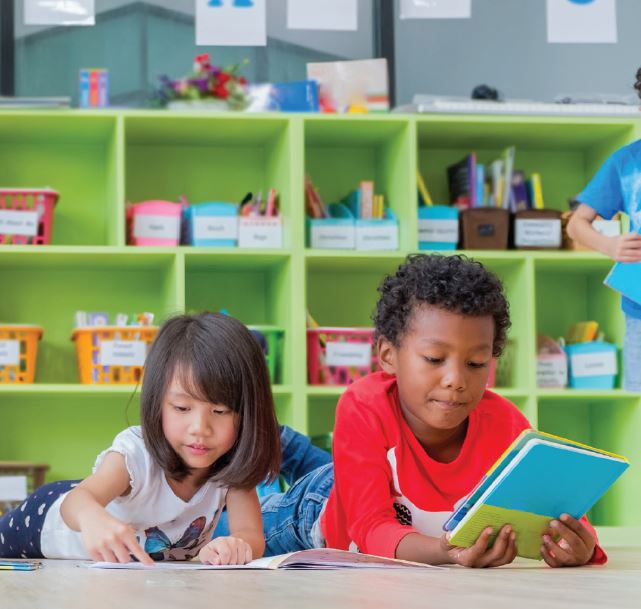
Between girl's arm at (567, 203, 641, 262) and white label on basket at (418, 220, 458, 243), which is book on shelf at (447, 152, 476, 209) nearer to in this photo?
white label on basket at (418, 220, 458, 243)

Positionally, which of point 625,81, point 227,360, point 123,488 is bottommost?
point 123,488

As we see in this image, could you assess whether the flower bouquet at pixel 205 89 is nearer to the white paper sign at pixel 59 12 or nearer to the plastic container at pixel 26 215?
the white paper sign at pixel 59 12

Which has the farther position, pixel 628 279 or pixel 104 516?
pixel 628 279

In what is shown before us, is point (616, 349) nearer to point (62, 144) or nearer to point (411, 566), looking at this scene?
point (62, 144)

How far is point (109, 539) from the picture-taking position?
1.19 meters

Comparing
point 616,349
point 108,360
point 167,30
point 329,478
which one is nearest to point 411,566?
point 329,478

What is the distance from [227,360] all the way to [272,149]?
192 cm

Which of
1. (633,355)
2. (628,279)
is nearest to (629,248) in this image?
(628,279)

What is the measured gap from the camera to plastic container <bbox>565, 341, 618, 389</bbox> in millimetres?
3193

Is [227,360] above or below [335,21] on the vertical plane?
below

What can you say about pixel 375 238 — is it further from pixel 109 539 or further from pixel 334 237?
pixel 109 539

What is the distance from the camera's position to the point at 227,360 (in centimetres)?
151

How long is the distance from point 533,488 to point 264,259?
2.01m

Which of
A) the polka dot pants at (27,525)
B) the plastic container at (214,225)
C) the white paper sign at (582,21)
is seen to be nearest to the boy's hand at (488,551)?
the polka dot pants at (27,525)
